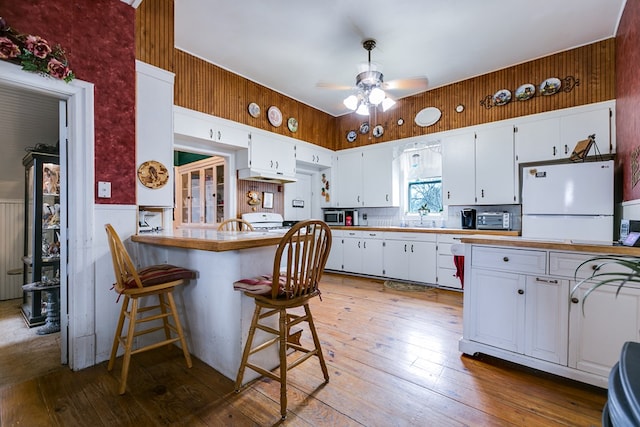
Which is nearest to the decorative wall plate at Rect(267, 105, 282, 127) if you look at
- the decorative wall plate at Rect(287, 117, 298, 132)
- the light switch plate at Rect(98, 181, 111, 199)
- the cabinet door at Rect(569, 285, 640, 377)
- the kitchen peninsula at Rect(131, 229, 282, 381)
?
the decorative wall plate at Rect(287, 117, 298, 132)

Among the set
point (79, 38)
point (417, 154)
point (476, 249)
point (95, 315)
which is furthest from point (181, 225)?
point (476, 249)

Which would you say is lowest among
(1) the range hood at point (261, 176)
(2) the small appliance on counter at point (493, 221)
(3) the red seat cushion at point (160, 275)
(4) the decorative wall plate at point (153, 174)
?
(3) the red seat cushion at point (160, 275)

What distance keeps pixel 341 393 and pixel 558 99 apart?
425cm

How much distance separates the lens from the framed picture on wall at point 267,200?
4.69 meters

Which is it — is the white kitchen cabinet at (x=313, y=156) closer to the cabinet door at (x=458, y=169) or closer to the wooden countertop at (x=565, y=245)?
the cabinet door at (x=458, y=169)

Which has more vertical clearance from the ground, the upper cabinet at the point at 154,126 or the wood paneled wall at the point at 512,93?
the wood paneled wall at the point at 512,93

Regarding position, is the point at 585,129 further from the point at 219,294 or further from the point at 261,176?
the point at 219,294

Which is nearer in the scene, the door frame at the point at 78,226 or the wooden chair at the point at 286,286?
the wooden chair at the point at 286,286

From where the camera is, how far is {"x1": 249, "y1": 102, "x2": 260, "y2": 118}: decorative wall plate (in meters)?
4.22

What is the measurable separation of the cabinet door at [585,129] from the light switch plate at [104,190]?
4.77m

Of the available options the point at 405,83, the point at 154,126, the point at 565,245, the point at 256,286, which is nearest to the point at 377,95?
the point at 405,83

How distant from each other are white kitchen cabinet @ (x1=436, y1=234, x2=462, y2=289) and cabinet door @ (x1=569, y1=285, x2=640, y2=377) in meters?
2.15

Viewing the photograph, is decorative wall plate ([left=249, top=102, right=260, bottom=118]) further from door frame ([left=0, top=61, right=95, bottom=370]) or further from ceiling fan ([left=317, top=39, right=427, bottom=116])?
door frame ([left=0, top=61, right=95, bottom=370])

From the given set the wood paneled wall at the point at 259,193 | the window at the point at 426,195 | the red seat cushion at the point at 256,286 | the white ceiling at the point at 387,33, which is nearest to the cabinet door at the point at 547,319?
the red seat cushion at the point at 256,286
